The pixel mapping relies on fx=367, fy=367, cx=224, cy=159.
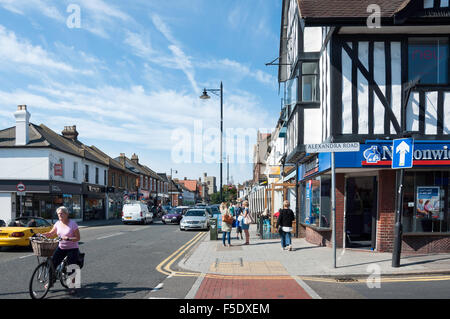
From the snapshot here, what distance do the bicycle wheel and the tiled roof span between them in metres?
9.49

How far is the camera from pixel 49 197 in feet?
97.2

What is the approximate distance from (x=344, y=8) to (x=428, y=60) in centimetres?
320

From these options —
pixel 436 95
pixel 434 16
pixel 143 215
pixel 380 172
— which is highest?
pixel 434 16

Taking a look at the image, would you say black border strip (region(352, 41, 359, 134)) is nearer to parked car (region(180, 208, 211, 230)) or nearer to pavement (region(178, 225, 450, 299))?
pavement (region(178, 225, 450, 299))

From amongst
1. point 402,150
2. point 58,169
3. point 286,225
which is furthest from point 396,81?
point 58,169

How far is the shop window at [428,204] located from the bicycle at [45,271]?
10053 mm

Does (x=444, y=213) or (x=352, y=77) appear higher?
(x=352, y=77)

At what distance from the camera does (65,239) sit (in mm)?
6980

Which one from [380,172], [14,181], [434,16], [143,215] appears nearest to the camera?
[434,16]
